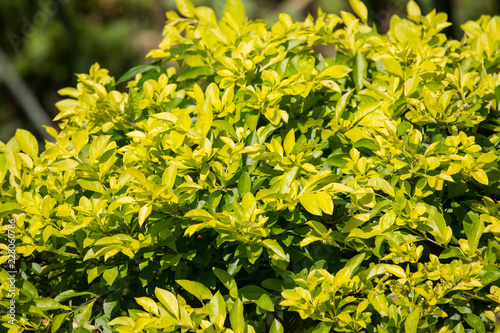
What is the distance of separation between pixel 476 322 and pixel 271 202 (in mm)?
708

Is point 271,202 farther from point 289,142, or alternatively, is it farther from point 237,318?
point 237,318

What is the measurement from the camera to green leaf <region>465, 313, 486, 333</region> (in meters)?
1.33

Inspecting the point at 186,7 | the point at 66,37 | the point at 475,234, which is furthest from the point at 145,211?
the point at 66,37

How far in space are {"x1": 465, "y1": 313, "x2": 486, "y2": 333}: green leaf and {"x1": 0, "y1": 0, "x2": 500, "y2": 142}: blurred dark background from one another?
707cm

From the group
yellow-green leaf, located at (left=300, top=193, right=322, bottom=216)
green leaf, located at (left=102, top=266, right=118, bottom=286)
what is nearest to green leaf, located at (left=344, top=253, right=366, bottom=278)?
yellow-green leaf, located at (left=300, top=193, right=322, bottom=216)

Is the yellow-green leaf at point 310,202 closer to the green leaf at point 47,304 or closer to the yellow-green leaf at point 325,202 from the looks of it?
the yellow-green leaf at point 325,202

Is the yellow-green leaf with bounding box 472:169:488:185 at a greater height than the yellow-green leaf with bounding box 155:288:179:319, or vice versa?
the yellow-green leaf with bounding box 155:288:179:319

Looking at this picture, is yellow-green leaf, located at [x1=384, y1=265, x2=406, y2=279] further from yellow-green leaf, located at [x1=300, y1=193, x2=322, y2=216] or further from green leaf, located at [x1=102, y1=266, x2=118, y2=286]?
green leaf, located at [x1=102, y1=266, x2=118, y2=286]

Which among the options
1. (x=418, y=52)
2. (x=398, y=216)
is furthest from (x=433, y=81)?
(x=398, y=216)

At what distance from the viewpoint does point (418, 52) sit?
1.64 meters

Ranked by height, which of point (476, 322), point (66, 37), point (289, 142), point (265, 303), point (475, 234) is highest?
point (66, 37)

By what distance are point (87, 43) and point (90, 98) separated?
814 cm

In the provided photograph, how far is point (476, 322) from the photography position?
1334mm

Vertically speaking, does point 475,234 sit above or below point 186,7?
below
